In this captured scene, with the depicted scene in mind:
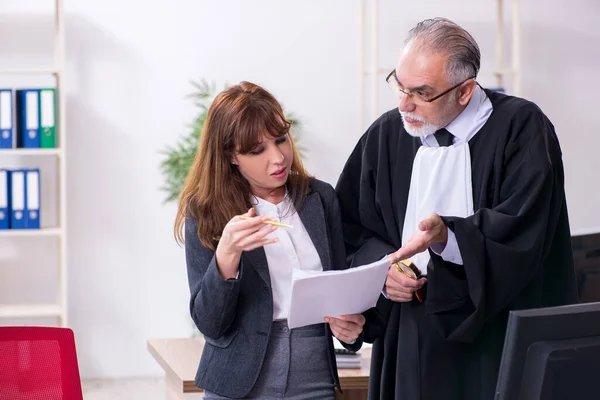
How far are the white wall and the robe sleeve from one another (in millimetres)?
3834

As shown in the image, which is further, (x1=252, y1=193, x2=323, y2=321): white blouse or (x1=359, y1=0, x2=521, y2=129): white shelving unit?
(x1=359, y1=0, x2=521, y2=129): white shelving unit

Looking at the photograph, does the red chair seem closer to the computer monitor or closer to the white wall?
the computer monitor

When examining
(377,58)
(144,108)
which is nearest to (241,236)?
(377,58)

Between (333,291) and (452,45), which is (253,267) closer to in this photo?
(333,291)

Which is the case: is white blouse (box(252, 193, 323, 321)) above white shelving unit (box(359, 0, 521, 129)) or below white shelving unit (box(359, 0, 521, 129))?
below

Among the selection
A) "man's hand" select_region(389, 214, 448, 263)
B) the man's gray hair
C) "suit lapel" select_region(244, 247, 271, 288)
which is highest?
the man's gray hair

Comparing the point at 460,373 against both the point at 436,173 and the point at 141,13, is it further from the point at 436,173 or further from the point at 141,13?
the point at 141,13

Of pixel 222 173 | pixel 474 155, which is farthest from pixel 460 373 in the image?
pixel 222 173

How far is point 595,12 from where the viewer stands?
640cm

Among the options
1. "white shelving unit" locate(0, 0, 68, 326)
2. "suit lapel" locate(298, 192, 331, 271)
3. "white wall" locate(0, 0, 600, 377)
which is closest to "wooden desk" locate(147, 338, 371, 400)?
"suit lapel" locate(298, 192, 331, 271)

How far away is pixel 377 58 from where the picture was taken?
18.4ft

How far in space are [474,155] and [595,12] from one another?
15.3 feet

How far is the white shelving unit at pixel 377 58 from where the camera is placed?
549 cm

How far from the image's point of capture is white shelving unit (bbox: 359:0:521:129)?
5492mm
